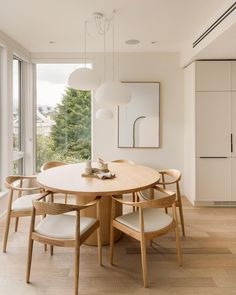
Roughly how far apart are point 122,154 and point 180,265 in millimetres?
2623

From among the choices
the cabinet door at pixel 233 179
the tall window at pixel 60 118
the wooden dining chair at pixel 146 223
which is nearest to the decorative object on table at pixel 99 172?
the wooden dining chair at pixel 146 223

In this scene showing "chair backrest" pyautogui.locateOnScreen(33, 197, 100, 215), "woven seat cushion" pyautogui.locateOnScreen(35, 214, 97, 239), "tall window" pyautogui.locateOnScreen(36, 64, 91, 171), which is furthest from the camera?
"tall window" pyautogui.locateOnScreen(36, 64, 91, 171)

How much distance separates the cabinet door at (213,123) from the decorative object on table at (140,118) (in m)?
0.84

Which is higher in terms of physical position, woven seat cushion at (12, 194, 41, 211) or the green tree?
the green tree

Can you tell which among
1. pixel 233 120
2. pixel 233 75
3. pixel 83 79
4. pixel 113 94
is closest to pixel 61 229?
pixel 113 94

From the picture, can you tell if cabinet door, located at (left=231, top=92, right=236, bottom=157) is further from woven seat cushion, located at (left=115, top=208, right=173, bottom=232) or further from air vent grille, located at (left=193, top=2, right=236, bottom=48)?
woven seat cushion, located at (left=115, top=208, right=173, bottom=232)

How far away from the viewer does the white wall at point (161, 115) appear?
15.5 ft

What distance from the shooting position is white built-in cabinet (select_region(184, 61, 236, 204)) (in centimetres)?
413

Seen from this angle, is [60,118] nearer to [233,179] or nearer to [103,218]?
[103,218]

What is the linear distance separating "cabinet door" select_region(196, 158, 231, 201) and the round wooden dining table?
1.39 m

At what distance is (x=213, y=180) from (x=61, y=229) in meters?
2.88

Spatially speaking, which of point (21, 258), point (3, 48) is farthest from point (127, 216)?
point (3, 48)

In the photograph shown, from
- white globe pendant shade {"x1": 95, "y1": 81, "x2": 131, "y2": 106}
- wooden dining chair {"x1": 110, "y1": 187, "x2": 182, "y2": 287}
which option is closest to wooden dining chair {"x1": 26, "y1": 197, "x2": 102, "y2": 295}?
wooden dining chair {"x1": 110, "y1": 187, "x2": 182, "y2": 287}

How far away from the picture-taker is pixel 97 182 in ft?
8.61
